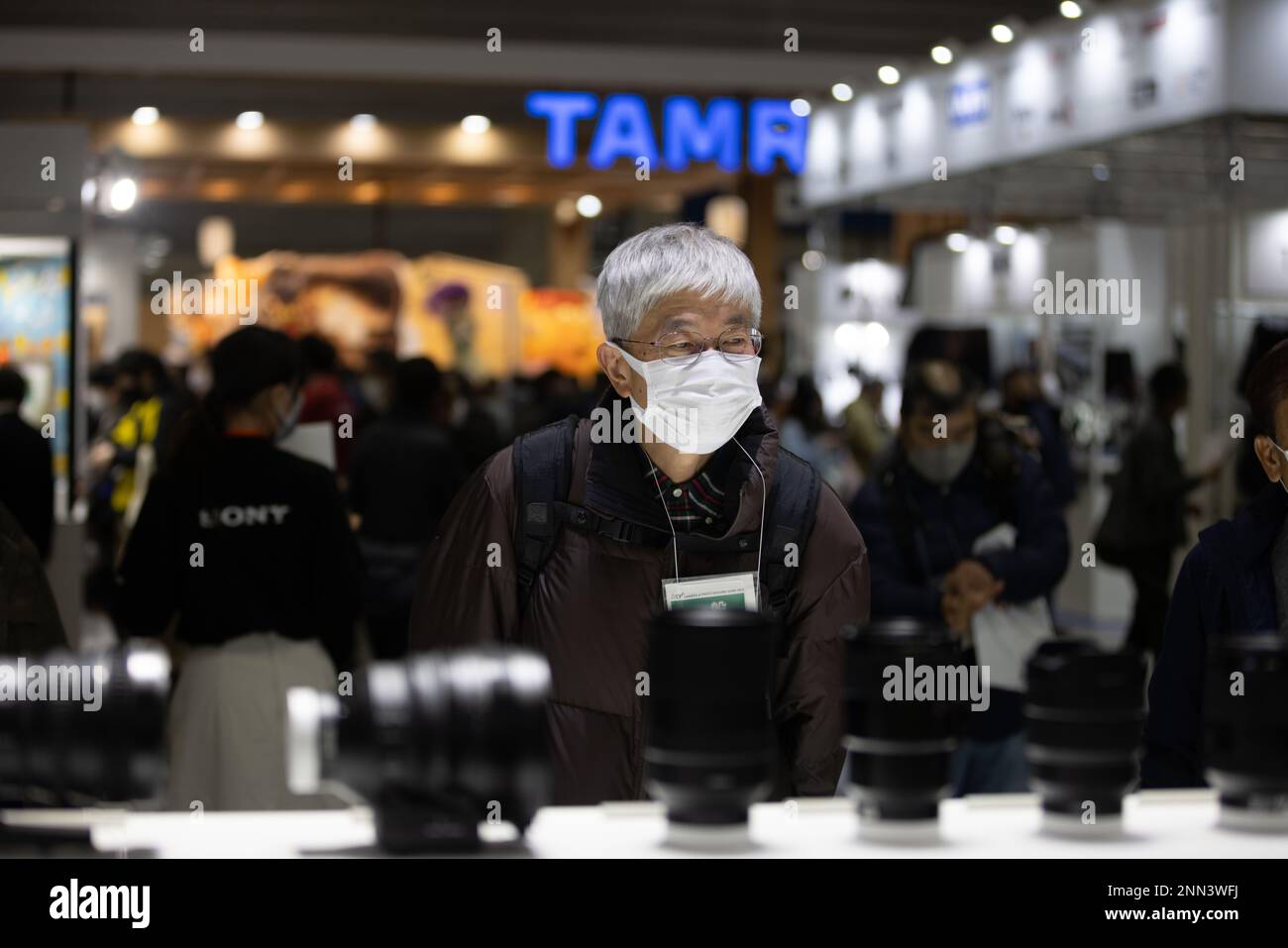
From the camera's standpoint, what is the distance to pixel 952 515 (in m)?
4.61

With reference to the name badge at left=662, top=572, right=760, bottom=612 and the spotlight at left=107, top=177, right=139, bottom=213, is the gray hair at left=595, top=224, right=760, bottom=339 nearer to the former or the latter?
the name badge at left=662, top=572, right=760, bottom=612

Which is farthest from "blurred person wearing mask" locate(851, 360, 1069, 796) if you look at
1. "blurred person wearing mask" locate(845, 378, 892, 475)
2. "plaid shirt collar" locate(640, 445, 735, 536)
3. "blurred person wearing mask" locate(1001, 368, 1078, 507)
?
"blurred person wearing mask" locate(845, 378, 892, 475)

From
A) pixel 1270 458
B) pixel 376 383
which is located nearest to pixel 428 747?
pixel 1270 458

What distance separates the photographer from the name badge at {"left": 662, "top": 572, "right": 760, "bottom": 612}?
7.92 feet

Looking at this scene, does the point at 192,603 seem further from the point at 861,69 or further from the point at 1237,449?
the point at 861,69

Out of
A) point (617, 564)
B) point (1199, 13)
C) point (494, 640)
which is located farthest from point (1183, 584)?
point (1199, 13)

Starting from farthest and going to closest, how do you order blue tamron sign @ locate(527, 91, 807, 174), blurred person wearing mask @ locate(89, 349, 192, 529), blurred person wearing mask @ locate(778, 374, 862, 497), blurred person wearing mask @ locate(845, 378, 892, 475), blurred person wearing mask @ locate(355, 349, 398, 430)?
blue tamron sign @ locate(527, 91, 807, 174)
blurred person wearing mask @ locate(778, 374, 862, 497)
blurred person wearing mask @ locate(355, 349, 398, 430)
blurred person wearing mask @ locate(845, 378, 892, 475)
blurred person wearing mask @ locate(89, 349, 192, 529)

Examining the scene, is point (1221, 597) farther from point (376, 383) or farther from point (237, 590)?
point (376, 383)

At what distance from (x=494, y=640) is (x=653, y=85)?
10.7 meters

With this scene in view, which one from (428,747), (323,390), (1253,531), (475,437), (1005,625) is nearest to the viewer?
(428,747)

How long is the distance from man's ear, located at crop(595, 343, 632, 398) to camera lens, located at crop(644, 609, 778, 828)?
3.54 feet

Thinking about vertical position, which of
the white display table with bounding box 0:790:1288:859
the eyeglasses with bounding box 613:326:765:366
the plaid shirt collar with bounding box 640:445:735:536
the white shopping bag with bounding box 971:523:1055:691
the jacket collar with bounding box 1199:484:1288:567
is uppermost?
the eyeglasses with bounding box 613:326:765:366

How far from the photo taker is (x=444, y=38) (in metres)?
12.3

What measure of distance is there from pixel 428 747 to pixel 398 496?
184 inches
